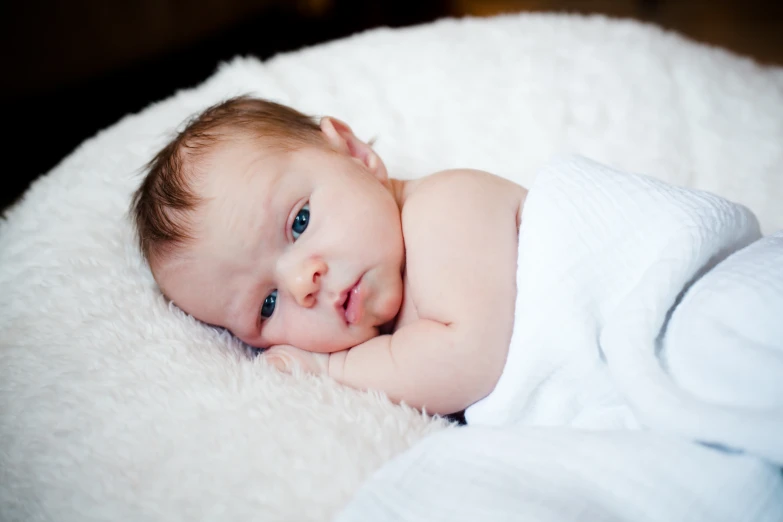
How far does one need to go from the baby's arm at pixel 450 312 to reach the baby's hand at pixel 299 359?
0.02 m

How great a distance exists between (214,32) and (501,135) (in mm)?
1856

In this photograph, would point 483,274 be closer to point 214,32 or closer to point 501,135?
point 501,135

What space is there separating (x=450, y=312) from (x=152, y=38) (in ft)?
6.79

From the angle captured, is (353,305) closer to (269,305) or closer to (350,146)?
(269,305)

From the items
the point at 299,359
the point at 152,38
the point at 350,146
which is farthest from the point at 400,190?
the point at 152,38

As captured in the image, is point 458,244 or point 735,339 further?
point 458,244

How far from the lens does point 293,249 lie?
865 millimetres

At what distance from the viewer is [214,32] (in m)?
2.69

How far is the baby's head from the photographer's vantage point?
856 millimetres

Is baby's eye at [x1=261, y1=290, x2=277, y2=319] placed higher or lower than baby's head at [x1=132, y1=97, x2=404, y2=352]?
lower

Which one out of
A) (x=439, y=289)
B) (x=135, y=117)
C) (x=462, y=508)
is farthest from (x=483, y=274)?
(x=135, y=117)

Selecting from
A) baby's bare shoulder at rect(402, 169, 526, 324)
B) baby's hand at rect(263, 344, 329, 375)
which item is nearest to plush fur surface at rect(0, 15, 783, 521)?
baby's hand at rect(263, 344, 329, 375)

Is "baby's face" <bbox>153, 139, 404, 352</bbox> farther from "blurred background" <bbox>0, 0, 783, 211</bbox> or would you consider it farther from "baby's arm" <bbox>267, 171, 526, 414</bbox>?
"blurred background" <bbox>0, 0, 783, 211</bbox>

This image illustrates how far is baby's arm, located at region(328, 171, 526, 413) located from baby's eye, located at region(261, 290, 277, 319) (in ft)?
0.39
